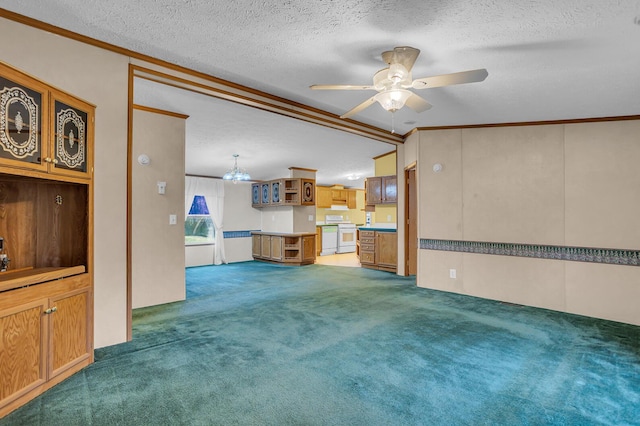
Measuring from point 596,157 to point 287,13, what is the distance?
4.09 meters

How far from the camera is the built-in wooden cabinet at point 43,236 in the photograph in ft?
6.31

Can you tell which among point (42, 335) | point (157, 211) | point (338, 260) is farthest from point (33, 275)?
point (338, 260)

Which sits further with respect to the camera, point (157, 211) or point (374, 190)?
point (374, 190)

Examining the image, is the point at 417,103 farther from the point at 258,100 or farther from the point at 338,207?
the point at 338,207

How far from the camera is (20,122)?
197 centimetres

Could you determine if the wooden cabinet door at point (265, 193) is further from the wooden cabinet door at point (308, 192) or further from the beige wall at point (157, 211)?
the beige wall at point (157, 211)

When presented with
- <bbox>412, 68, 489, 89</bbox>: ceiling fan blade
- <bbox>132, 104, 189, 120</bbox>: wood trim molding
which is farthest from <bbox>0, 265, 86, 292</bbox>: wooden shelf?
<bbox>412, 68, 489, 89</bbox>: ceiling fan blade

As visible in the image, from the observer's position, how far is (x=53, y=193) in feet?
8.21

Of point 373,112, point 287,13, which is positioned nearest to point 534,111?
point 373,112

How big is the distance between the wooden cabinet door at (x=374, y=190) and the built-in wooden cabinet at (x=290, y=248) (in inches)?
68.0

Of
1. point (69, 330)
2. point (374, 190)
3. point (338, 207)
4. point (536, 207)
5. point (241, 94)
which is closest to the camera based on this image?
point (69, 330)

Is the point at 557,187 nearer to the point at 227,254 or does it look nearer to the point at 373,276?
the point at 373,276

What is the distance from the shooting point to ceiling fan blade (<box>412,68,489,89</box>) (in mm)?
2242

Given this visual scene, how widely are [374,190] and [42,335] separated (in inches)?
236
